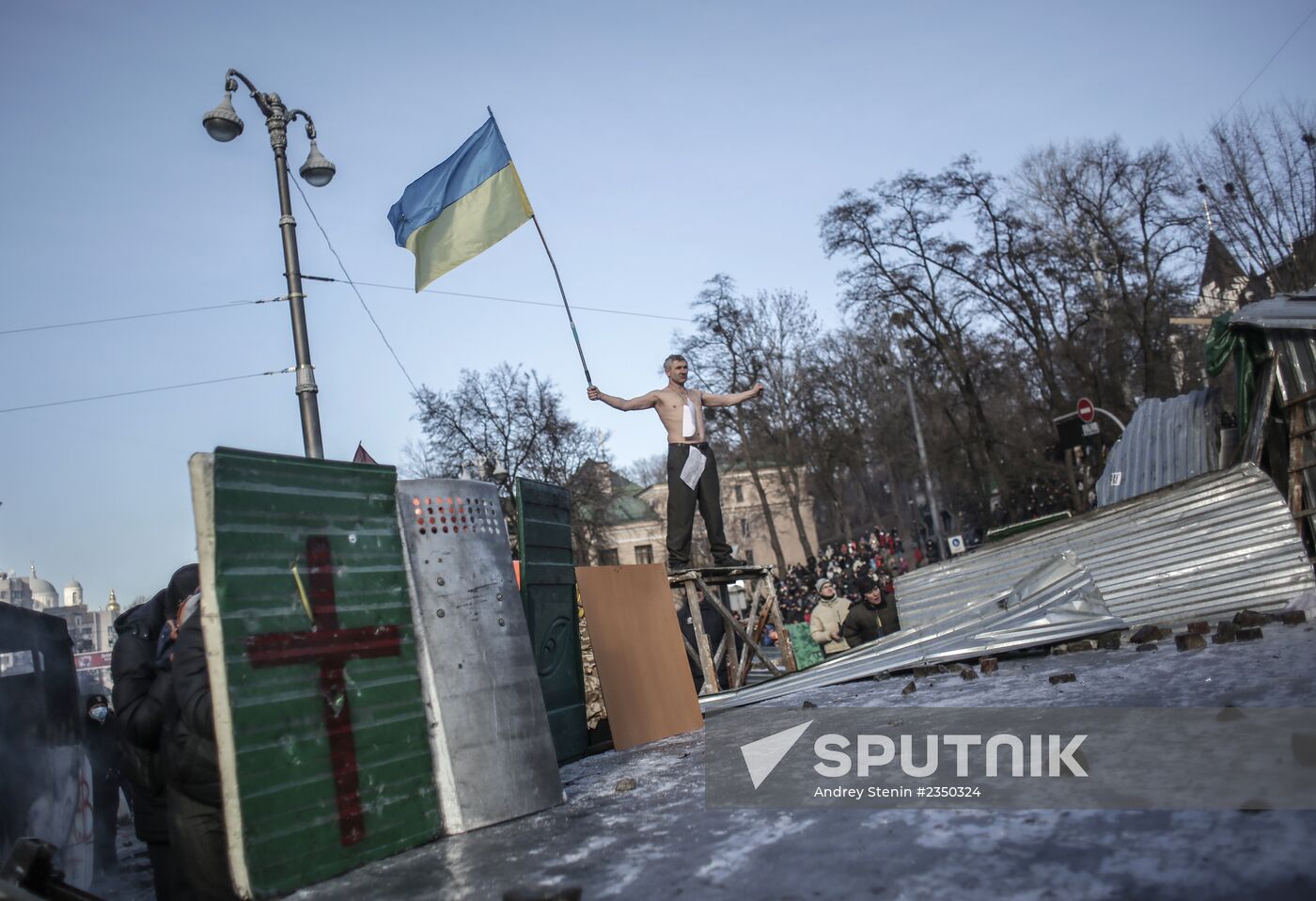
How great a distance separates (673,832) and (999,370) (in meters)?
36.0

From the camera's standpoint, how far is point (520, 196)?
31.2 ft

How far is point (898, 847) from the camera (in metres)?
2.95

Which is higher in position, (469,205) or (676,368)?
(469,205)

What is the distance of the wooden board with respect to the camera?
20.8 ft

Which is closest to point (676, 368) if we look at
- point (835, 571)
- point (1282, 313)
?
point (1282, 313)

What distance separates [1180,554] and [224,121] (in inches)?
457

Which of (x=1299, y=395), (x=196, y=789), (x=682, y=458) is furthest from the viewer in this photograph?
(x=1299, y=395)

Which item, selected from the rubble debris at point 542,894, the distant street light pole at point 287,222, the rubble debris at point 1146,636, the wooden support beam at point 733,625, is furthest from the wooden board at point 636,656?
the distant street light pole at point 287,222

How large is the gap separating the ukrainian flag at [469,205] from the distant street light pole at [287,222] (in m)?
2.90

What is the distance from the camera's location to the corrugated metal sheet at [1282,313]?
1018 cm

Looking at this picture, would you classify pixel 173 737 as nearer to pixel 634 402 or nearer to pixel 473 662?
pixel 473 662

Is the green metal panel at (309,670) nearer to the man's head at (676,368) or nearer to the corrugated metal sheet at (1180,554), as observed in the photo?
the man's head at (676,368)

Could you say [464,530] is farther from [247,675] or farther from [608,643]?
[608,643]

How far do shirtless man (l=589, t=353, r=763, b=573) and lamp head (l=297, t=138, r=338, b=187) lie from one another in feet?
22.9
